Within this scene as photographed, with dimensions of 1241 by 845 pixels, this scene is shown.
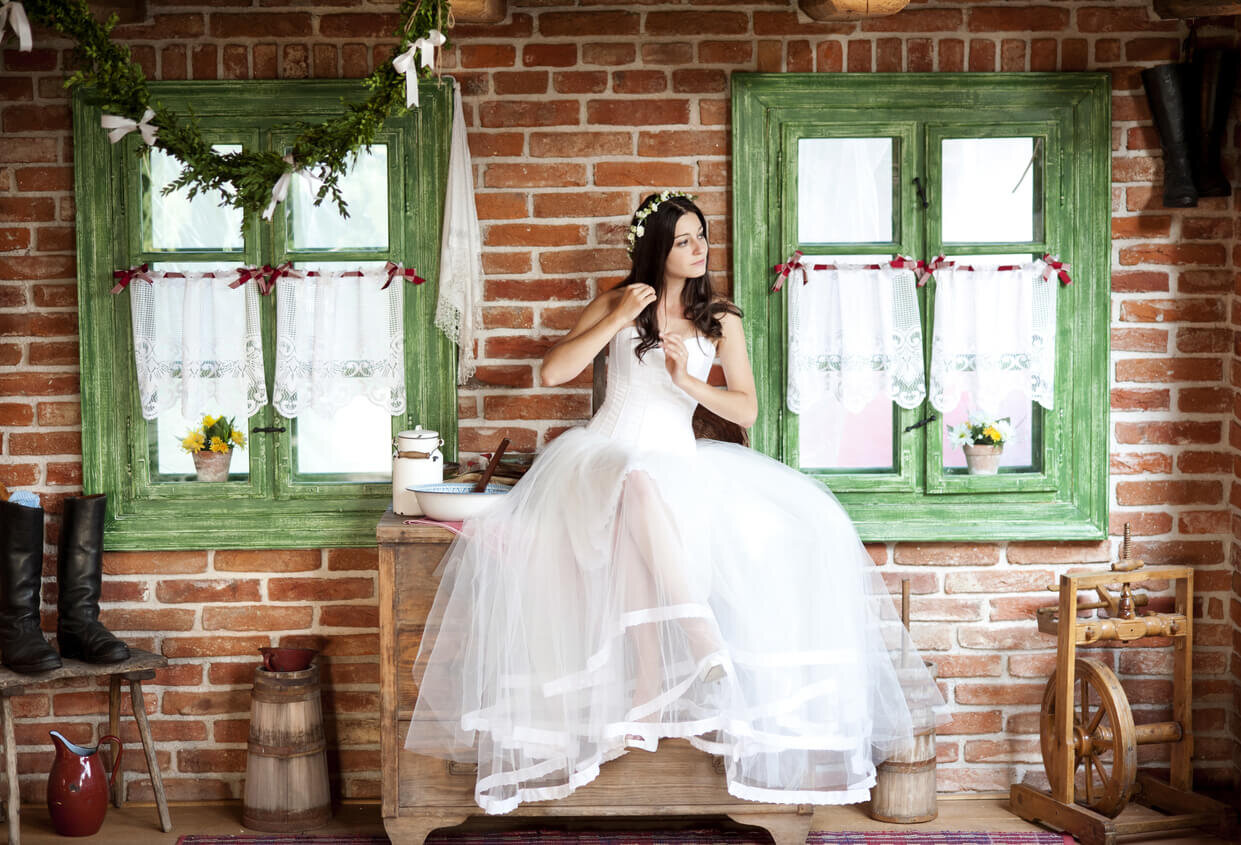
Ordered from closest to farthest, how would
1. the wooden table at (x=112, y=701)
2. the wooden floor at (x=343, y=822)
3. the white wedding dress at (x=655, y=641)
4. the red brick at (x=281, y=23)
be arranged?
1. the white wedding dress at (x=655, y=641)
2. the wooden table at (x=112, y=701)
3. the wooden floor at (x=343, y=822)
4. the red brick at (x=281, y=23)

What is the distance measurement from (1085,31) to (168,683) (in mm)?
3574

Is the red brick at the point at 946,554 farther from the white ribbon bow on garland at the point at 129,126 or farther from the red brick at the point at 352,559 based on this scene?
the white ribbon bow on garland at the point at 129,126

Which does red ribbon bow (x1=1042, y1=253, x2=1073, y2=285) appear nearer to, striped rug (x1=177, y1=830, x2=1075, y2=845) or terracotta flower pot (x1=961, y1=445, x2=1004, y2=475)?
terracotta flower pot (x1=961, y1=445, x2=1004, y2=475)

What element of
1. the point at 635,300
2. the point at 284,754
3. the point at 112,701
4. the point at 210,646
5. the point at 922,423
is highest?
the point at 635,300

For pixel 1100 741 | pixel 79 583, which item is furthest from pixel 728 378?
pixel 79 583

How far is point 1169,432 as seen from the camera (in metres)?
4.23

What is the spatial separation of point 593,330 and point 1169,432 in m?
1.90

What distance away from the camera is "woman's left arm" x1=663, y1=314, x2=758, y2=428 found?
378 cm

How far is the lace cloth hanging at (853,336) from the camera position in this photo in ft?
13.6

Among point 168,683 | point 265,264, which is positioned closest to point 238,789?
point 168,683

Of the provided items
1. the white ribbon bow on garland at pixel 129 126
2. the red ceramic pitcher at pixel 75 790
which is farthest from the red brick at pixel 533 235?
the red ceramic pitcher at pixel 75 790

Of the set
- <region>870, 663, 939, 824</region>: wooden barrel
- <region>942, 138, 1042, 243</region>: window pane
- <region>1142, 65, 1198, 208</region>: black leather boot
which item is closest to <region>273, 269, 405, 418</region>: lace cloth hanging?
<region>942, 138, 1042, 243</region>: window pane

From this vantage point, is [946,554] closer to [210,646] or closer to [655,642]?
[655,642]

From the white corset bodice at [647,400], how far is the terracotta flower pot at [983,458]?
0.93 meters
